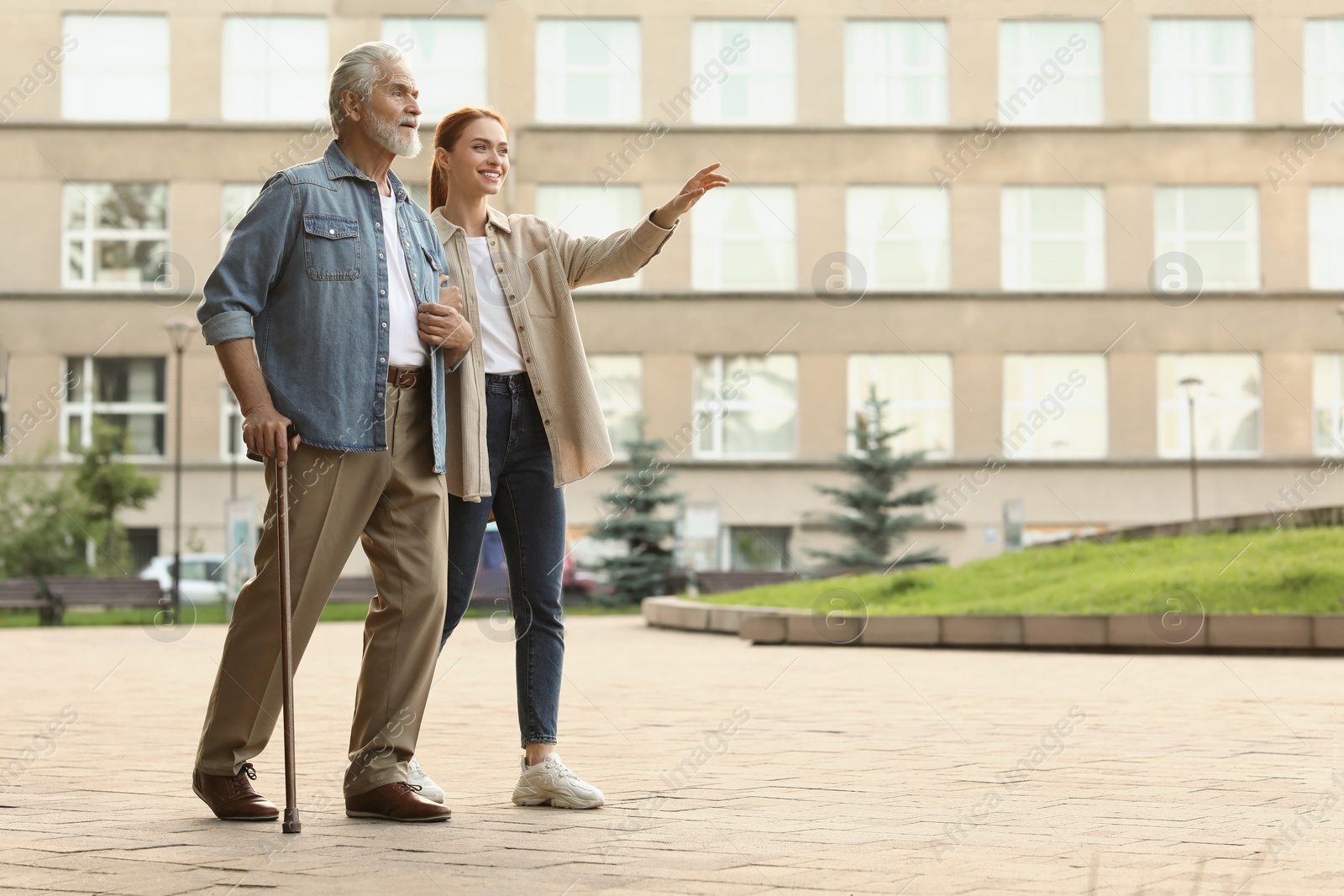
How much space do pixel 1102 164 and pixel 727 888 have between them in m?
34.1

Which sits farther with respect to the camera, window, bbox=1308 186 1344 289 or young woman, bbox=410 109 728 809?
window, bbox=1308 186 1344 289

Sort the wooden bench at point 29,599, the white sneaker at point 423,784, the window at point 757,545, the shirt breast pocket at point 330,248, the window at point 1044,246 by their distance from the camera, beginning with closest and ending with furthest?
1. the shirt breast pocket at point 330,248
2. the white sneaker at point 423,784
3. the wooden bench at point 29,599
4. the window at point 757,545
5. the window at point 1044,246

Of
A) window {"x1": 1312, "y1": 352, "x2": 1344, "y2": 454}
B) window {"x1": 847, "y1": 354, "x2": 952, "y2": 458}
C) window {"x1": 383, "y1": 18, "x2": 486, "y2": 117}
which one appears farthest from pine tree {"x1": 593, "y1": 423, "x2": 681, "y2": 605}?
window {"x1": 1312, "y1": 352, "x2": 1344, "y2": 454}

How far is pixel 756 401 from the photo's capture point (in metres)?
35.6

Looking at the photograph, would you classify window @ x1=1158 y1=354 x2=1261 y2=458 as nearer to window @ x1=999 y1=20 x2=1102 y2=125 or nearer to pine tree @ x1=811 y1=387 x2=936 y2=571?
window @ x1=999 y1=20 x2=1102 y2=125

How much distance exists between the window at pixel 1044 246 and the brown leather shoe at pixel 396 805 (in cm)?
3232

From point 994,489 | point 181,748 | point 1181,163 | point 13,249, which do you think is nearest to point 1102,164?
point 1181,163

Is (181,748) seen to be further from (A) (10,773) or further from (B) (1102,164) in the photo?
(B) (1102,164)

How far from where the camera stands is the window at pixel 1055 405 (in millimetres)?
35312

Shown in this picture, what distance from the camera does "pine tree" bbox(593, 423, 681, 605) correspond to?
1205 inches

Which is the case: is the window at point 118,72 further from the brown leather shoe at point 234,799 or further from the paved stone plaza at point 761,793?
the brown leather shoe at point 234,799

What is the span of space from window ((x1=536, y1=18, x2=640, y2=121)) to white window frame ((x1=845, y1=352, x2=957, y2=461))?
7.29 meters

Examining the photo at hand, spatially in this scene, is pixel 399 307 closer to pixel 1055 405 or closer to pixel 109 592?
pixel 109 592

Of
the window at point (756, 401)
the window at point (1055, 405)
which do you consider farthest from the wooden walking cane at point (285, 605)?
the window at point (1055, 405)
